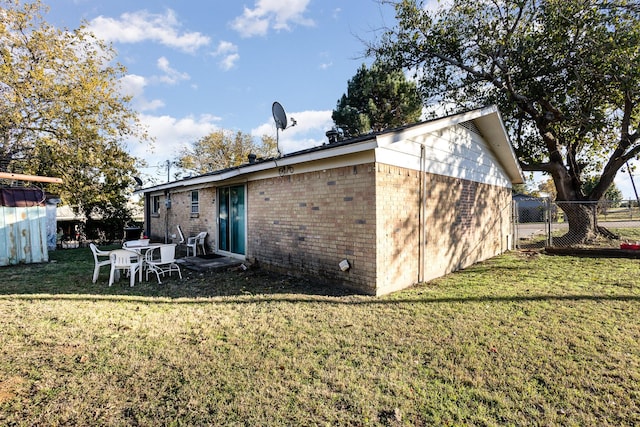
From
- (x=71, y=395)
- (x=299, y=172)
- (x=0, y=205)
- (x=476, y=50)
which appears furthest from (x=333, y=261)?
(x=476, y=50)

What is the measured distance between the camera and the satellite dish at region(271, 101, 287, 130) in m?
8.71

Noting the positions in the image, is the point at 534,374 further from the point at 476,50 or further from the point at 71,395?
the point at 476,50

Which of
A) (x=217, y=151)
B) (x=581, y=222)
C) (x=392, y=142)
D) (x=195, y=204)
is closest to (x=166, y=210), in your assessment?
(x=195, y=204)

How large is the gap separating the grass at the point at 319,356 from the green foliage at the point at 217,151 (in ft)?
95.9

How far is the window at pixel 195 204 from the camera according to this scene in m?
11.7

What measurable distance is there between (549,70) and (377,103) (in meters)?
11.0

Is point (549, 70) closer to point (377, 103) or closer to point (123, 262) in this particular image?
point (377, 103)

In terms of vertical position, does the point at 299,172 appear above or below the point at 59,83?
below

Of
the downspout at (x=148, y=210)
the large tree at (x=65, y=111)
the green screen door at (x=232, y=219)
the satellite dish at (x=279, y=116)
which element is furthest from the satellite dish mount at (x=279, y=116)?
the large tree at (x=65, y=111)

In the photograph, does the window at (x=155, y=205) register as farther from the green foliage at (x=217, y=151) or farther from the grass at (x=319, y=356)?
the green foliage at (x=217, y=151)

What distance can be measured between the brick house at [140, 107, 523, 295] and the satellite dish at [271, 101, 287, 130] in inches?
62.4

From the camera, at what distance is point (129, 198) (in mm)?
17891

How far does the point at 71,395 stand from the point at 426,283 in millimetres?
6265

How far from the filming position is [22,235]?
9.48 m
